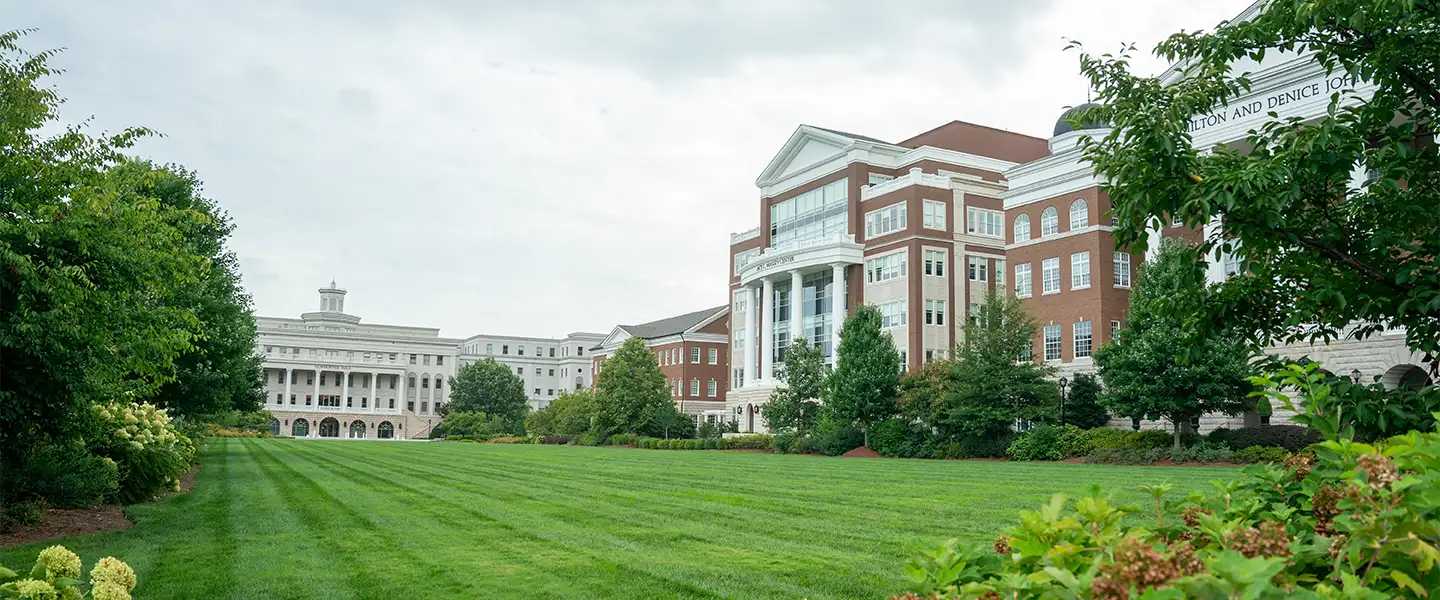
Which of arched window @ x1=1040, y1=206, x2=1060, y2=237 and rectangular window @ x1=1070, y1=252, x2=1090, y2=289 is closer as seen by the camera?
rectangular window @ x1=1070, y1=252, x2=1090, y2=289

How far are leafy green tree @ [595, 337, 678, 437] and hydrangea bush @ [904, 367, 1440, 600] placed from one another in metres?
63.0

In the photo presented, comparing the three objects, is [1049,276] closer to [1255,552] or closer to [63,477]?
[63,477]

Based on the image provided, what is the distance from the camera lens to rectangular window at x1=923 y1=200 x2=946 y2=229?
189ft

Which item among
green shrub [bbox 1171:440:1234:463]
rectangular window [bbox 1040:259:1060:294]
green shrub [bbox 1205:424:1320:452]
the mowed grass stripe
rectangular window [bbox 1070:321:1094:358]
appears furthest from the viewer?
rectangular window [bbox 1040:259:1060:294]

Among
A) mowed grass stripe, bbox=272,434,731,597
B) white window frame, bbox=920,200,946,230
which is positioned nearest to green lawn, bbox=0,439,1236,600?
mowed grass stripe, bbox=272,434,731,597

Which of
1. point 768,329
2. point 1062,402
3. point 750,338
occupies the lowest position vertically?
point 1062,402

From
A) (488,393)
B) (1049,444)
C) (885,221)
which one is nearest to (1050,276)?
(1049,444)

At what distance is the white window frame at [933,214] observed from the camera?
57.5 meters

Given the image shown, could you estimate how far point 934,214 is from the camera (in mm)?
57656

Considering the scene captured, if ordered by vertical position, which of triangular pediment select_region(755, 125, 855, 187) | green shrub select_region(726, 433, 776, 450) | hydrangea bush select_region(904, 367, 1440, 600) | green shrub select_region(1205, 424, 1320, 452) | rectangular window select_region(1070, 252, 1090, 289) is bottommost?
green shrub select_region(726, 433, 776, 450)

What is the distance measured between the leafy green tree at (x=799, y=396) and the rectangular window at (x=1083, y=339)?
39.0 ft

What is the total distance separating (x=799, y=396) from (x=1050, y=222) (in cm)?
1472

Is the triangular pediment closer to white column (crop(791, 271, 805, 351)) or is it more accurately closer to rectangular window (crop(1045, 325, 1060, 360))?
white column (crop(791, 271, 805, 351))

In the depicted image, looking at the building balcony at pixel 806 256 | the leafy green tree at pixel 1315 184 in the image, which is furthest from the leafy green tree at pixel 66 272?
the building balcony at pixel 806 256
